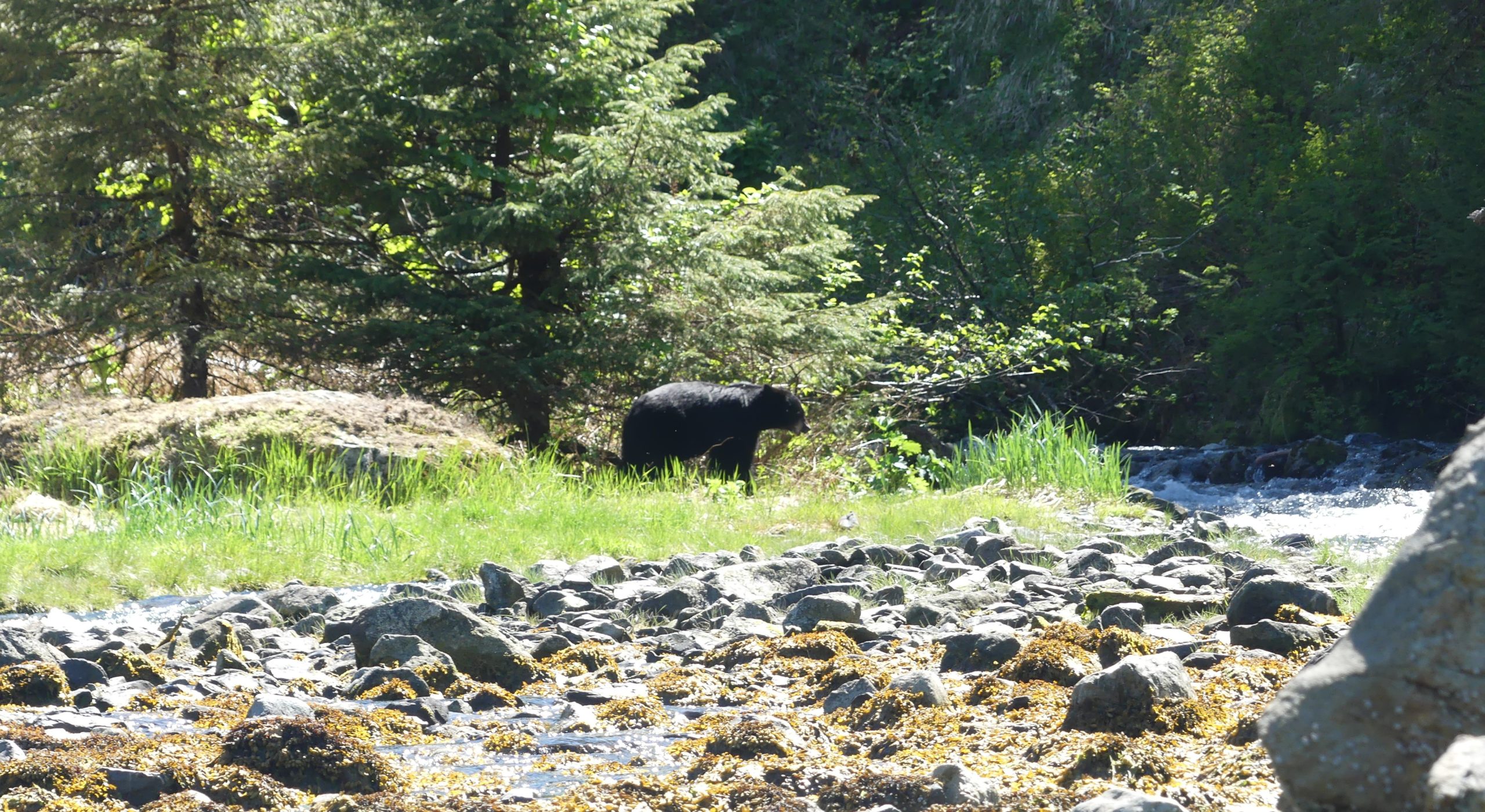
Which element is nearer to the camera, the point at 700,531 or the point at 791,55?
the point at 700,531

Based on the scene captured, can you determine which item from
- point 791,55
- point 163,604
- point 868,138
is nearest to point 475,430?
point 163,604

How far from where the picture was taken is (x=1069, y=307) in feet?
57.1

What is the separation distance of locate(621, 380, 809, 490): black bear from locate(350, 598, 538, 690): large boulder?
19.2 ft

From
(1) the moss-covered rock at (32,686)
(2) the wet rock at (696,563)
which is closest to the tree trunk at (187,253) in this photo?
(2) the wet rock at (696,563)

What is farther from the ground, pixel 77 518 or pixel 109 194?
pixel 109 194

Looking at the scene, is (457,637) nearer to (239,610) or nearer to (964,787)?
(239,610)

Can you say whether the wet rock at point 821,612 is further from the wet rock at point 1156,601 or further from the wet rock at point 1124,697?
the wet rock at point 1124,697

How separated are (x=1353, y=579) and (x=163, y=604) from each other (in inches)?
215

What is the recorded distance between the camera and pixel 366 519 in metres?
7.68

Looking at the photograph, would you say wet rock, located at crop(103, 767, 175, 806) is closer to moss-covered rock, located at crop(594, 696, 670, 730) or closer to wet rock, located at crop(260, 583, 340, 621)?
moss-covered rock, located at crop(594, 696, 670, 730)

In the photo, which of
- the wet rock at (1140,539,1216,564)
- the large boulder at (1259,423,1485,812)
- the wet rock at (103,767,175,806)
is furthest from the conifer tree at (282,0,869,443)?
the large boulder at (1259,423,1485,812)

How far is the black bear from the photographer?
1071cm

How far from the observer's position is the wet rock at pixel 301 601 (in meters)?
5.77

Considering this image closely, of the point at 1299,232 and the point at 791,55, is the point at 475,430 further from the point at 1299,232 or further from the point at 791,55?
the point at 791,55
